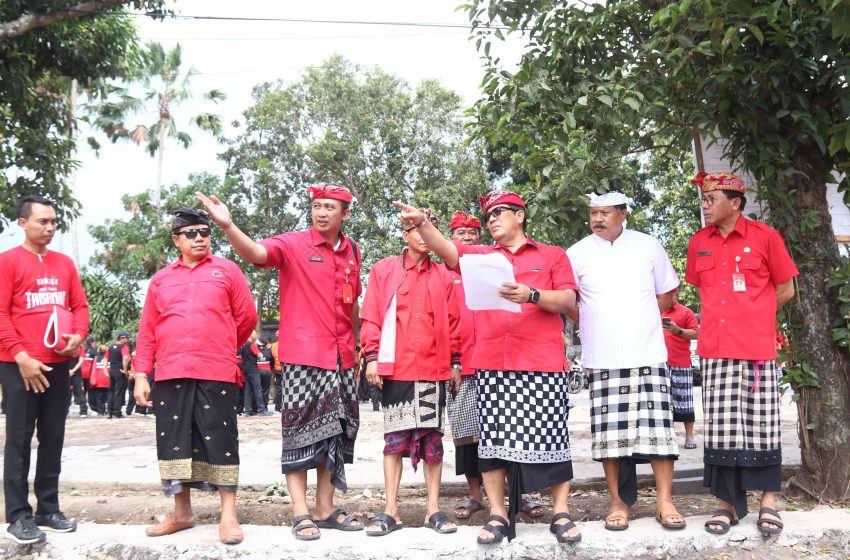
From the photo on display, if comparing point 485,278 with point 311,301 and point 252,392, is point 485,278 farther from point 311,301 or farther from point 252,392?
point 252,392

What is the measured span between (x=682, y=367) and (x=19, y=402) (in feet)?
19.5

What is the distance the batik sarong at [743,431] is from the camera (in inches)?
182

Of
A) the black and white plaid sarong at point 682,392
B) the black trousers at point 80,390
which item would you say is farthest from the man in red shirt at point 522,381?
the black trousers at point 80,390

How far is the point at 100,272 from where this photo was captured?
90.1ft

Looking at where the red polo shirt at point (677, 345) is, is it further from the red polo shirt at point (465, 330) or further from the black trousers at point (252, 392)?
the black trousers at point (252, 392)

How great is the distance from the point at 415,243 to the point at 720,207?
196 cm

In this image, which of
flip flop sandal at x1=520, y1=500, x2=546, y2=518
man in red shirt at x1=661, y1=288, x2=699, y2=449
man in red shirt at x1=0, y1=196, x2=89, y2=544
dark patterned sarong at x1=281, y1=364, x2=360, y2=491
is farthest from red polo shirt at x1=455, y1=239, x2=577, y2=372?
man in red shirt at x1=661, y1=288, x2=699, y2=449

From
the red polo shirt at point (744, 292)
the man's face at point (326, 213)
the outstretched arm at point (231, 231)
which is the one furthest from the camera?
the man's face at point (326, 213)

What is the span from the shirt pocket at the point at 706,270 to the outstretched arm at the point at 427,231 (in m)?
1.69

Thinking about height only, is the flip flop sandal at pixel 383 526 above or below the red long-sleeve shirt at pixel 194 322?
below

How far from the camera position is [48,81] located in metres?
11.3

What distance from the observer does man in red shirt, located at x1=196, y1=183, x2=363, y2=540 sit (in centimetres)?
470

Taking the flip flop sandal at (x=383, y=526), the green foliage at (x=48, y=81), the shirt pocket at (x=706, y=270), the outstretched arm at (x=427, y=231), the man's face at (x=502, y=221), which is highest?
the green foliage at (x=48, y=81)

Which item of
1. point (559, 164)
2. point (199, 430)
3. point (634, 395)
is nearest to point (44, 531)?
point (199, 430)
